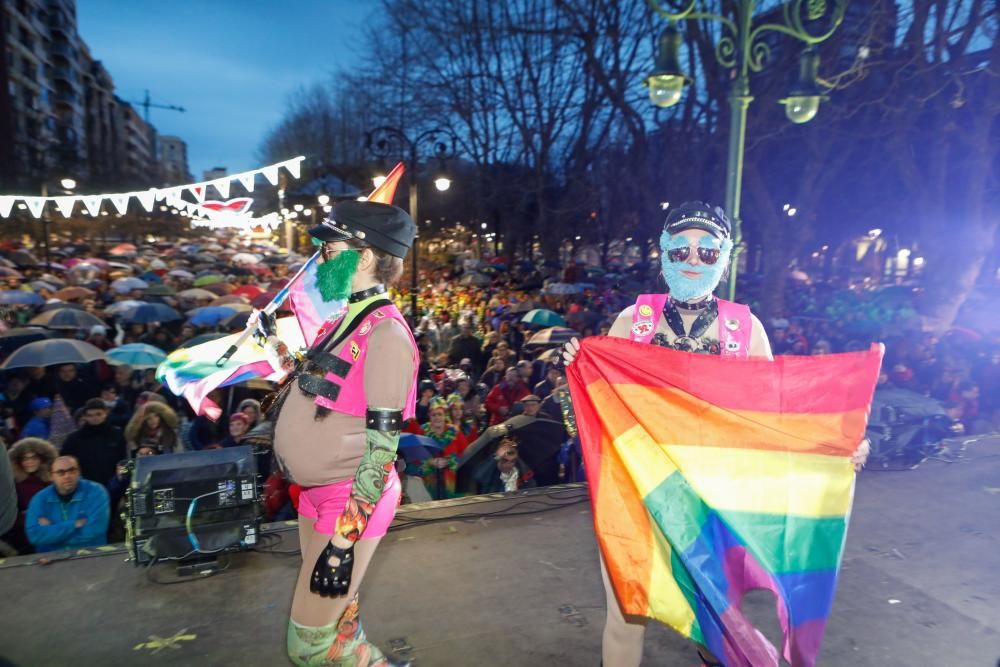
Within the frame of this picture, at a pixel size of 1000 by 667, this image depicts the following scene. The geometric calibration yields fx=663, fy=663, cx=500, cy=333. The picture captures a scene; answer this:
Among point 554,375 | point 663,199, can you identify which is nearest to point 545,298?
point 663,199

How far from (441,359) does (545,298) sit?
7736 mm

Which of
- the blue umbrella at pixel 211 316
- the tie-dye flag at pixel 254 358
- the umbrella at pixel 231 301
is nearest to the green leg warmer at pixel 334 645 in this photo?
the tie-dye flag at pixel 254 358

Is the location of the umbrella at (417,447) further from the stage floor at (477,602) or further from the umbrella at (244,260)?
the umbrella at (244,260)

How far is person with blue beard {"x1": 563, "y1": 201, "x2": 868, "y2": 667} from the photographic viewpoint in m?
2.99

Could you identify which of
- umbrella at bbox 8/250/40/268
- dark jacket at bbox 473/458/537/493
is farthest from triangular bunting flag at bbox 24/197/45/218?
umbrella at bbox 8/250/40/268

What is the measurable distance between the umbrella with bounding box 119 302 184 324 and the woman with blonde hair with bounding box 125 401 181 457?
23.9 ft

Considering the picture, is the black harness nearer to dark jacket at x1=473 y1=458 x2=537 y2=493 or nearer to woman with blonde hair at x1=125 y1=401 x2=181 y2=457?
dark jacket at x1=473 y1=458 x2=537 y2=493

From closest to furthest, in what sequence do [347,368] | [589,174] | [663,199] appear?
[347,368] → [663,199] → [589,174]

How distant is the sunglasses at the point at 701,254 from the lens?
298 cm

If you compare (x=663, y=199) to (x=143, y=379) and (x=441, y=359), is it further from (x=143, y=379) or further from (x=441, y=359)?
(x=143, y=379)

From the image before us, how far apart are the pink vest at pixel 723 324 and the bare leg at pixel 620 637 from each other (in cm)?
107

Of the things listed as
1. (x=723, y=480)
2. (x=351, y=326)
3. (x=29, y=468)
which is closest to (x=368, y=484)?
(x=351, y=326)

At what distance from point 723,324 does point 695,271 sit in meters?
0.28

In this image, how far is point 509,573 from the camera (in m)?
4.24
